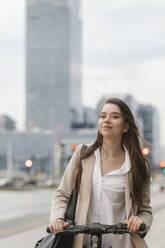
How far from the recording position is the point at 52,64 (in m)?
174

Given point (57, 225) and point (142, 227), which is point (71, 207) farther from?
point (142, 227)

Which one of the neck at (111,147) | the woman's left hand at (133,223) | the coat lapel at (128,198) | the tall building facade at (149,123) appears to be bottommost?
the tall building facade at (149,123)

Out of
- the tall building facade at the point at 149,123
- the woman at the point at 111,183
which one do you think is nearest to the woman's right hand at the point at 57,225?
the woman at the point at 111,183

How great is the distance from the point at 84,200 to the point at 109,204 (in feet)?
0.46

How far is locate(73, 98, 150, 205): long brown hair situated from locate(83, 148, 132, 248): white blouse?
0.25 ft

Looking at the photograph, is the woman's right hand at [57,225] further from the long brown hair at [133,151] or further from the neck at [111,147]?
the neck at [111,147]

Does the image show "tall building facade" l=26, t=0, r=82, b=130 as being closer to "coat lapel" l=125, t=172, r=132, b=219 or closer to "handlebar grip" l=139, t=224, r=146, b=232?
"coat lapel" l=125, t=172, r=132, b=219

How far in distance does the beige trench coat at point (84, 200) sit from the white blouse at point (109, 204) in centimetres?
4

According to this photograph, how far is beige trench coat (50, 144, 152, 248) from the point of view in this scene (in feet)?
9.56

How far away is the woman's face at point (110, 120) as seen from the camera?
305cm

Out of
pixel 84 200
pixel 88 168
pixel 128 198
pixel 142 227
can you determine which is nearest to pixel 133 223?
pixel 142 227

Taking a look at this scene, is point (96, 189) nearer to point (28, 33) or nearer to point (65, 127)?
point (65, 127)

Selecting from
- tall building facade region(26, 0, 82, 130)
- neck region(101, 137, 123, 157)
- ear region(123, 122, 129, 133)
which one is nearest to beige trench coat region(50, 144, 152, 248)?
neck region(101, 137, 123, 157)

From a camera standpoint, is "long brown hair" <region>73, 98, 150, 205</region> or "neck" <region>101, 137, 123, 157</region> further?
"neck" <region>101, 137, 123, 157</region>
